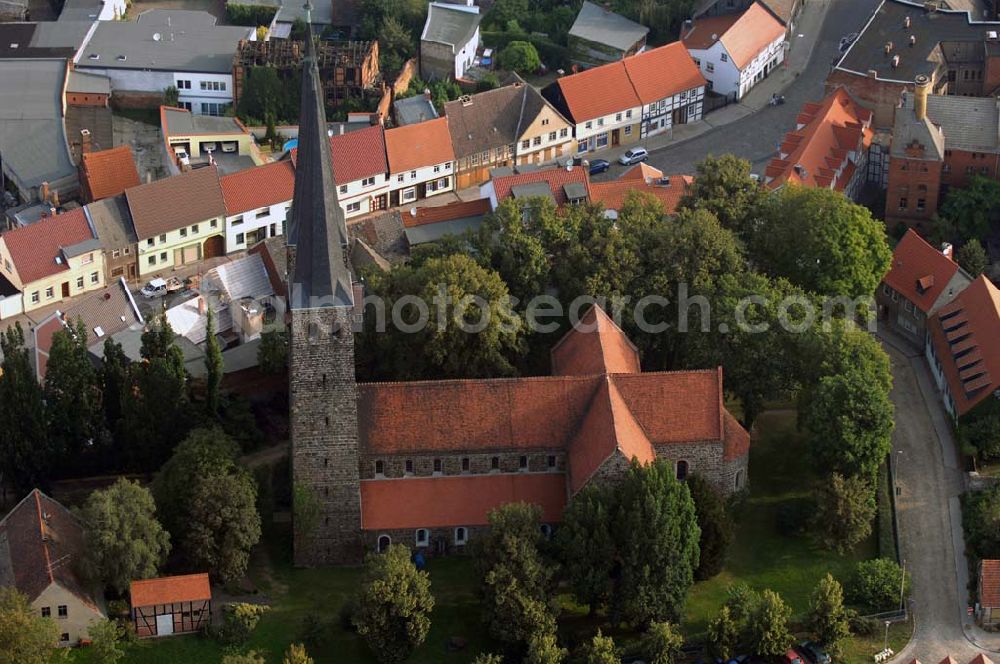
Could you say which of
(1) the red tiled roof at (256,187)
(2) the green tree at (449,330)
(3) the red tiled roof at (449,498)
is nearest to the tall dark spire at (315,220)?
(3) the red tiled roof at (449,498)

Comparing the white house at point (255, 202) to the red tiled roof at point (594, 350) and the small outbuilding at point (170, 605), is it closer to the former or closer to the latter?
the red tiled roof at point (594, 350)

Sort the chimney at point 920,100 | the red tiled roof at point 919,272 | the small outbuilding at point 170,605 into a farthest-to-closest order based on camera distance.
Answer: the chimney at point 920,100, the red tiled roof at point 919,272, the small outbuilding at point 170,605

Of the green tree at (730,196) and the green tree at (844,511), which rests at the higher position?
the green tree at (730,196)

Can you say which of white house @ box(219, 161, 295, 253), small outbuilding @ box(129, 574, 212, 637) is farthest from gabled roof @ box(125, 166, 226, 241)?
small outbuilding @ box(129, 574, 212, 637)

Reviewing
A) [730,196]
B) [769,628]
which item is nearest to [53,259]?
[730,196]

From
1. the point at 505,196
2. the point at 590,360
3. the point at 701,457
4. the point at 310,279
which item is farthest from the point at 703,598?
the point at 505,196
